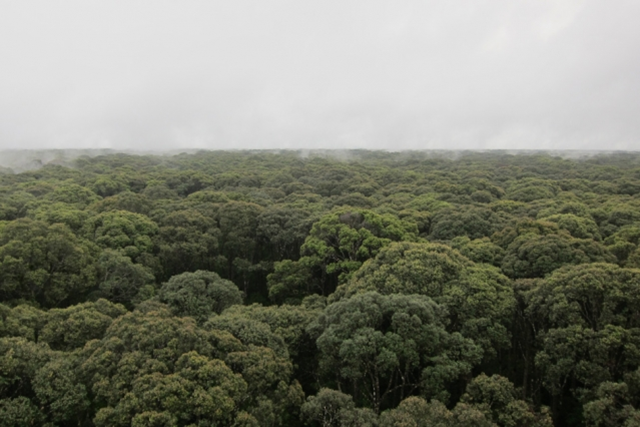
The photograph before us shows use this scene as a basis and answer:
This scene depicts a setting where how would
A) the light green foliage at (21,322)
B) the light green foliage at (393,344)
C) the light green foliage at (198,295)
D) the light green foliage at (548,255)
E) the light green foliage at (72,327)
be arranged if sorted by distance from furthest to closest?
the light green foliage at (198,295)
the light green foliage at (548,255)
the light green foliage at (72,327)
the light green foliage at (21,322)
the light green foliage at (393,344)

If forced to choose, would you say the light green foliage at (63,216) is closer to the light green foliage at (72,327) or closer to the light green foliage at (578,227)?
the light green foliage at (72,327)

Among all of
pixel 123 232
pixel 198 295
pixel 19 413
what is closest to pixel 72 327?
pixel 19 413

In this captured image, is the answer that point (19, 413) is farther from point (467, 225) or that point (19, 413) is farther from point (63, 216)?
point (467, 225)

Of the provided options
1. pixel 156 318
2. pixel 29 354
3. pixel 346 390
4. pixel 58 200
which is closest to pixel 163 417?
pixel 156 318

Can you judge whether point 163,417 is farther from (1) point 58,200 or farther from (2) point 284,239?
(1) point 58,200

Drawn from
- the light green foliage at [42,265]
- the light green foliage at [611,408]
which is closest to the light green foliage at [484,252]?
the light green foliage at [611,408]

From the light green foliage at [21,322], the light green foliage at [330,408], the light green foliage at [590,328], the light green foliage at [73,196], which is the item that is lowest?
the light green foliage at [330,408]
